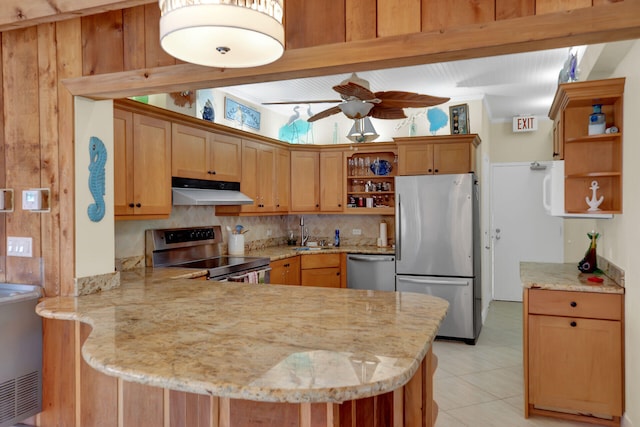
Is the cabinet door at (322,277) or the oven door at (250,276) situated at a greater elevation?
the oven door at (250,276)

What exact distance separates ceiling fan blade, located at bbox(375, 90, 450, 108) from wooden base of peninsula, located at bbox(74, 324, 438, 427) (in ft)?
5.80

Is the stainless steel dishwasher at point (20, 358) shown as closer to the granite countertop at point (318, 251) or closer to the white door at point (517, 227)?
the granite countertop at point (318, 251)

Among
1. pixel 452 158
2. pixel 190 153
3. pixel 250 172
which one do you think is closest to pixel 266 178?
pixel 250 172

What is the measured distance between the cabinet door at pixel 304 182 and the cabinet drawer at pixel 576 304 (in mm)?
Answer: 3215

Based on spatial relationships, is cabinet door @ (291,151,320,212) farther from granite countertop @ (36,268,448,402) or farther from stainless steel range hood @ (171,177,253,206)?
granite countertop @ (36,268,448,402)

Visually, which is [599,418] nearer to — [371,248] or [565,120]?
[565,120]

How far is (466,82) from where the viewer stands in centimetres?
482

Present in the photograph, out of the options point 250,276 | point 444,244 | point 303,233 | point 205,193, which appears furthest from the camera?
point 303,233

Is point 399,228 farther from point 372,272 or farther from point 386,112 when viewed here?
point 386,112

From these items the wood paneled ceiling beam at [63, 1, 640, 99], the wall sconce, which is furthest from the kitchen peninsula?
the wood paneled ceiling beam at [63, 1, 640, 99]

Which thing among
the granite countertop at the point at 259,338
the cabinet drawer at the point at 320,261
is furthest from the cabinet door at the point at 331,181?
the granite countertop at the point at 259,338

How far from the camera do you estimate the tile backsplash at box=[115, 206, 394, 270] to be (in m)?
3.55

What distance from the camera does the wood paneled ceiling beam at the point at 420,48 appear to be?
1.51m

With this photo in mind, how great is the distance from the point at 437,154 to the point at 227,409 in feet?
13.0
